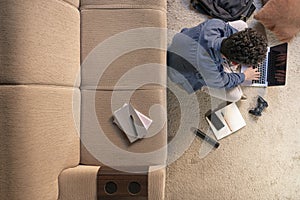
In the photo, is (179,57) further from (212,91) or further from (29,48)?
(29,48)

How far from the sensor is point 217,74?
5.64 ft

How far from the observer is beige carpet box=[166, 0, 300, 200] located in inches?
81.3

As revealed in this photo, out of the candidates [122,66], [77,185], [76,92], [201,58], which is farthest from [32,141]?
[201,58]

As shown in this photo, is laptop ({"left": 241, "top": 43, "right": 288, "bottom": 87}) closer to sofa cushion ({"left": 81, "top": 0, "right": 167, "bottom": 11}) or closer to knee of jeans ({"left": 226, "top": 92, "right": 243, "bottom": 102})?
knee of jeans ({"left": 226, "top": 92, "right": 243, "bottom": 102})

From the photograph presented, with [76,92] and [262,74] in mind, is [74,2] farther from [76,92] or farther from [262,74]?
[262,74]

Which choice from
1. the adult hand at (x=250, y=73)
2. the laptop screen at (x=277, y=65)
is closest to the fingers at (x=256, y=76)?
the adult hand at (x=250, y=73)

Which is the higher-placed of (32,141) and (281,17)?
(281,17)

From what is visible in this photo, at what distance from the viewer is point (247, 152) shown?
210 centimetres

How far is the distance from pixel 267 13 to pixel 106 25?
92 cm

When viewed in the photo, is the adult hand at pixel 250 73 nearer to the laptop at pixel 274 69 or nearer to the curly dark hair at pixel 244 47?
the laptop at pixel 274 69

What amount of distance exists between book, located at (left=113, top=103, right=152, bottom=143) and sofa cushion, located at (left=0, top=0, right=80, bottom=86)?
0.90 feet

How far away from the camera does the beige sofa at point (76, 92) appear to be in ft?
4.13

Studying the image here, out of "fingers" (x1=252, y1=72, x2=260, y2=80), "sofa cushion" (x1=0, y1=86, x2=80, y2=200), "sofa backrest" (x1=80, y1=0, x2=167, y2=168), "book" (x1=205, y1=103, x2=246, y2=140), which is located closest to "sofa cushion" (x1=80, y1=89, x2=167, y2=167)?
"sofa backrest" (x1=80, y1=0, x2=167, y2=168)

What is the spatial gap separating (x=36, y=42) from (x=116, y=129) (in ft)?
1.81
